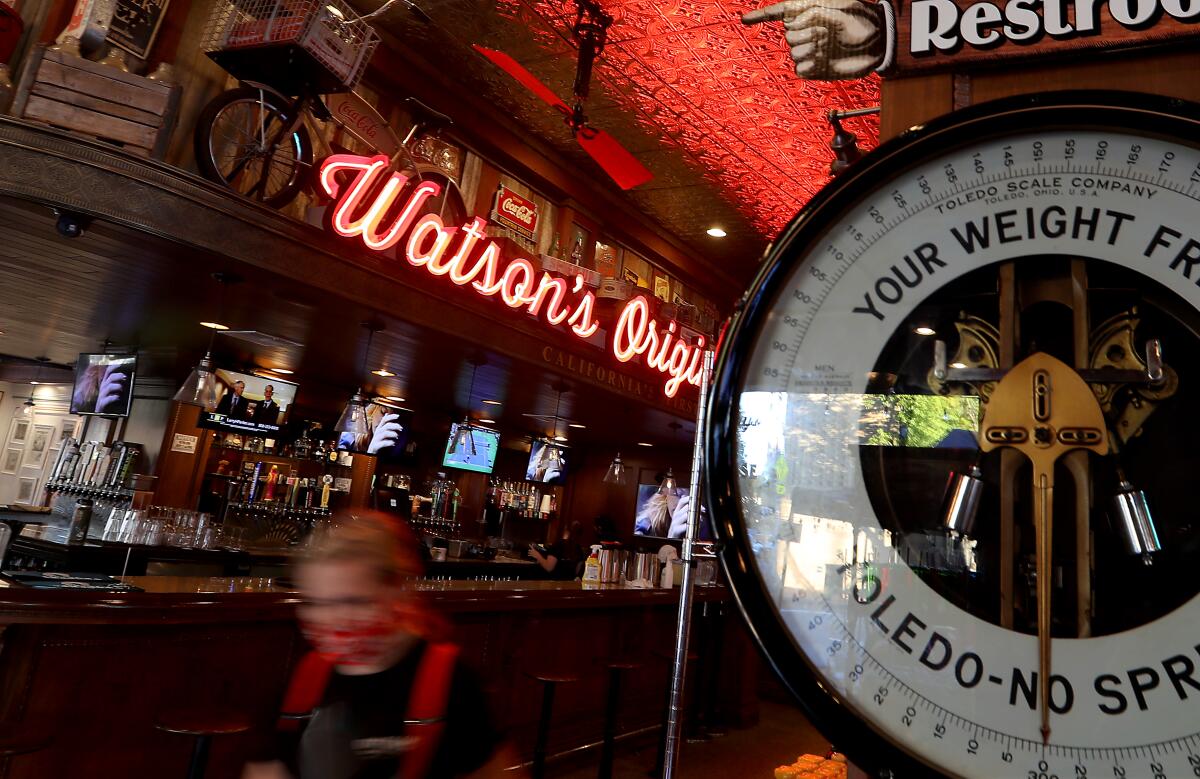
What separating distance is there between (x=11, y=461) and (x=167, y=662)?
508 inches

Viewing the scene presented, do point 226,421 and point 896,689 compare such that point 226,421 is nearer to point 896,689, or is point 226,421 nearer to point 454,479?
Result: point 454,479

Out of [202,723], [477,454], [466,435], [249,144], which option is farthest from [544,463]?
[202,723]

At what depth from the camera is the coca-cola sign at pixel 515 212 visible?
734 centimetres

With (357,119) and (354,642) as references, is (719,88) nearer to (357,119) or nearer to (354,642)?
(357,119)

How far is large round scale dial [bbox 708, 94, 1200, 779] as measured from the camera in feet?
1.95

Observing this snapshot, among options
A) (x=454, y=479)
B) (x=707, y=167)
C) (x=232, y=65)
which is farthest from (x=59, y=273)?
(x=454, y=479)

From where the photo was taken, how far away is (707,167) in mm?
6918

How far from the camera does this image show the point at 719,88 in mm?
Answer: 5676

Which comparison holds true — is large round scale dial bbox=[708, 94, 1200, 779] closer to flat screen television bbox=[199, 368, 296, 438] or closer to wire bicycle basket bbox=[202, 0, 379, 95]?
wire bicycle basket bbox=[202, 0, 379, 95]

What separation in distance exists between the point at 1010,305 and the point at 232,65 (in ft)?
17.4

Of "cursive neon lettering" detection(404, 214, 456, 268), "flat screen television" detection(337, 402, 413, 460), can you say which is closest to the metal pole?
"cursive neon lettering" detection(404, 214, 456, 268)

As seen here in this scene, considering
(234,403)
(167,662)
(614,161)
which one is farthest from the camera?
(234,403)

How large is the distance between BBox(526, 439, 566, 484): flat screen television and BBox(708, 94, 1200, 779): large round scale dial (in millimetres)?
10136

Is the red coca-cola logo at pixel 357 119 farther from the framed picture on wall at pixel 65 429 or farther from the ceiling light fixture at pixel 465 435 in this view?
the framed picture on wall at pixel 65 429
